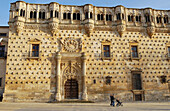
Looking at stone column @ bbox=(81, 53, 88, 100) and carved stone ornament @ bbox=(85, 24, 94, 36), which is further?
carved stone ornament @ bbox=(85, 24, 94, 36)

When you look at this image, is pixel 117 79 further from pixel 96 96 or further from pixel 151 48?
pixel 151 48

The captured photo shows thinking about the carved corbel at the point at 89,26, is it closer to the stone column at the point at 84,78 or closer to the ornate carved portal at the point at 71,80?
the stone column at the point at 84,78

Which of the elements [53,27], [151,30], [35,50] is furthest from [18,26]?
[151,30]

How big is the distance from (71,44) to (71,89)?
5.55 m

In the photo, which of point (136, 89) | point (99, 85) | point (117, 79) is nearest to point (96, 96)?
point (99, 85)

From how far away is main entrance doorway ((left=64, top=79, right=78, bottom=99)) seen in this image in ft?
67.5

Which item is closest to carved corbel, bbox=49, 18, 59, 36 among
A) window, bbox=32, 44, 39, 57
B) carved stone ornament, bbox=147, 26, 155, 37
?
window, bbox=32, 44, 39, 57

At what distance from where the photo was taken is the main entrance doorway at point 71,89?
2058 cm

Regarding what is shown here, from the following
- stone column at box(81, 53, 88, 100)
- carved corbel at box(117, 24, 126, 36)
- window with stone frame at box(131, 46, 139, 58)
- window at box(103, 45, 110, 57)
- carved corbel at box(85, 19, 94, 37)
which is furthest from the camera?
window with stone frame at box(131, 46, 139, 58)

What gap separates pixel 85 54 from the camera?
21.3 m

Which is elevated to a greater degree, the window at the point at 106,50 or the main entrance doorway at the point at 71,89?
the window at the point at 106,50

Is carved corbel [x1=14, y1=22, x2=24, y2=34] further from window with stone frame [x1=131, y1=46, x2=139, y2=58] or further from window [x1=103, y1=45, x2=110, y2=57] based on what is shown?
window with stone frame [x1=131, y1=46, x2=139, y2=58]

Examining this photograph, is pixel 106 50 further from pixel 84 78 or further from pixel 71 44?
pixel 84 78

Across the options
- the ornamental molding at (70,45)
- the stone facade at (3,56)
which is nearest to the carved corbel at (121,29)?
the ornamental molding at (70,45)
